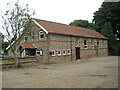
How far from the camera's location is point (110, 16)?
42688mm

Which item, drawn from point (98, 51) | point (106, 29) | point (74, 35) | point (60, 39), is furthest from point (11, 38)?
point (106, 29)

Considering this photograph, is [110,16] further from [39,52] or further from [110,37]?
[39,52]

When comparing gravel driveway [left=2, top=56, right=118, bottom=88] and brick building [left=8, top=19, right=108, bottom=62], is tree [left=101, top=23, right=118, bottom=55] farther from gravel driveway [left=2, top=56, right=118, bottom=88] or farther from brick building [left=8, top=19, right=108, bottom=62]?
gravel driveway [left=2, top=56, right=118, bottom=88]

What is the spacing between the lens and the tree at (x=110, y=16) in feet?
136

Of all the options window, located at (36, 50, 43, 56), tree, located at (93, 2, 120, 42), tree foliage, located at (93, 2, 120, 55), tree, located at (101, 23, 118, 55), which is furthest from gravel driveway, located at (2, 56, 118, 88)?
tree, located at (93, 2, 120, 42)

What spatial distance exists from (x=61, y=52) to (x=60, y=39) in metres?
2.09

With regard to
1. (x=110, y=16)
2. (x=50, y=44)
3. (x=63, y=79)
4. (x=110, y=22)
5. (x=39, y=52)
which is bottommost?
(x=63, y=79)

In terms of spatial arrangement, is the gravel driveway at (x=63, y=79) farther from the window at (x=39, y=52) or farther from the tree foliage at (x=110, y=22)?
the tree foliage at (x=110, y=22)

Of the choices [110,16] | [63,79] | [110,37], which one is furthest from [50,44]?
[110,16]

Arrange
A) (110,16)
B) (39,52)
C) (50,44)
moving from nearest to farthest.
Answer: (50,44) → (39,52) → (110,16)

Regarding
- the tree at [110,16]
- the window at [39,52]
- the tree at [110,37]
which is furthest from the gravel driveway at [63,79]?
the tree at [110,16]

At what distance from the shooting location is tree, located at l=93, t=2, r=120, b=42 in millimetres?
41550

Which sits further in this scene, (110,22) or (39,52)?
(110,22)

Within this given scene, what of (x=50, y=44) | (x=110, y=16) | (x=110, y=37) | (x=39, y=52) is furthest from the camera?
(x=110, y=16)
